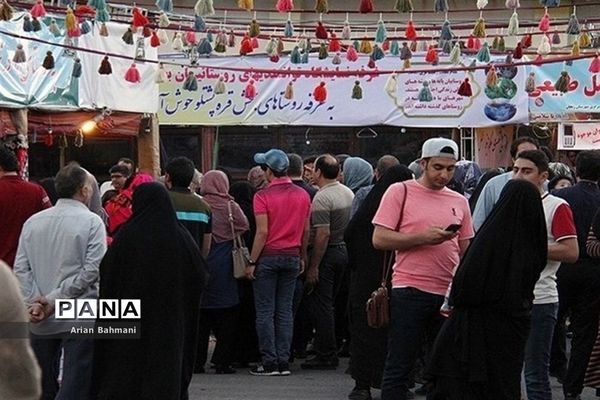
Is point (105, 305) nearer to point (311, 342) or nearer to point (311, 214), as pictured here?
point (311, 214)

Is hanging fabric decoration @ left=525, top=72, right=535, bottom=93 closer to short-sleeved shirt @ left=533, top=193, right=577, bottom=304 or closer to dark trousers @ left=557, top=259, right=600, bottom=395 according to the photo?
dark trousers @ left=557, top=259, right=600, bottom=395

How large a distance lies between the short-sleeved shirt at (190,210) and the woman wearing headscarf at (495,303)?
3.32 m

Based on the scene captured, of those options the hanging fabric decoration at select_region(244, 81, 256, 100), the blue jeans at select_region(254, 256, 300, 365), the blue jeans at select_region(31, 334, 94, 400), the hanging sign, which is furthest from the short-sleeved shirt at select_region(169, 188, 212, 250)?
the hanging sign

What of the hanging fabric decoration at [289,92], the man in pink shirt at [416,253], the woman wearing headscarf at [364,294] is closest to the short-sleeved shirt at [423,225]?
the man in pink shirt at [416,253]

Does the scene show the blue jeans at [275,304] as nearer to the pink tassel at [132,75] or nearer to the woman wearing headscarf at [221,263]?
the woman wearing headscarf at [221,263]

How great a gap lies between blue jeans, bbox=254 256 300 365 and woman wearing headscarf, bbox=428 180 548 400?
3894 millimetres

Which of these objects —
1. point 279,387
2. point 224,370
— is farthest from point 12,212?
point 224,370

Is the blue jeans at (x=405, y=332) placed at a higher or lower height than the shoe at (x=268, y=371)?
higher

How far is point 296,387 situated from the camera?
1037cm

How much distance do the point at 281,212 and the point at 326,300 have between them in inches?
42.2

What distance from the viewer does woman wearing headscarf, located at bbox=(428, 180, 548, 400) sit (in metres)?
6.69

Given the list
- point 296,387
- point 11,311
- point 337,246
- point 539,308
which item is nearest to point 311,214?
point 337,246

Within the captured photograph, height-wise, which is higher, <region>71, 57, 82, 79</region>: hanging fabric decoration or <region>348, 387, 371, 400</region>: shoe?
<region>71, 57, 82, 79</region>: hanging fabric decoration

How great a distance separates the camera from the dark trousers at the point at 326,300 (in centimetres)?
1120
